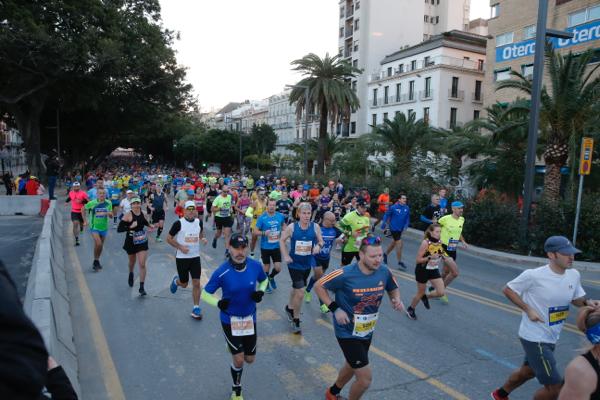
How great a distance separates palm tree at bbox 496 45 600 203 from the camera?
14.0 metres

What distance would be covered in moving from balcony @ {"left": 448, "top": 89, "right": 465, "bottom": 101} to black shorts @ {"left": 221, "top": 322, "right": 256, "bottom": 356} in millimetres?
42306

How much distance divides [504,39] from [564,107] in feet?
74.8

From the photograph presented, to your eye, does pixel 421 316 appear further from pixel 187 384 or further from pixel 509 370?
pixel 187 384

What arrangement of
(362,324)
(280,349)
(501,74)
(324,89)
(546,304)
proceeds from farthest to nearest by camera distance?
(501,74) → (324,89) → (280,349) → (362,324) → (546,304)

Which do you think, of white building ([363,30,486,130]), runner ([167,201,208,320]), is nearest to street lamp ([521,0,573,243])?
runner ([167,201,208,320])

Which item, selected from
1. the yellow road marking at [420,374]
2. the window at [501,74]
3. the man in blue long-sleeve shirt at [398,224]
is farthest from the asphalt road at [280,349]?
the window at [501,74]

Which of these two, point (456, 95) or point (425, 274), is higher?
point (456, 95)

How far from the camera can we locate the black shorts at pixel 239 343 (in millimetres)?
4707

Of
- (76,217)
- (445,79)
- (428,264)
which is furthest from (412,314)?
(445,79)

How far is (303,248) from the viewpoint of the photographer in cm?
712

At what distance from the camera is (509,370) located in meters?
5.52

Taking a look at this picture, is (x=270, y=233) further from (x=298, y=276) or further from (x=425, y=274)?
(x=425, y=274)

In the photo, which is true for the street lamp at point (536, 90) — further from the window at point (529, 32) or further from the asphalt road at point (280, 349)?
the window at point (529, 32)

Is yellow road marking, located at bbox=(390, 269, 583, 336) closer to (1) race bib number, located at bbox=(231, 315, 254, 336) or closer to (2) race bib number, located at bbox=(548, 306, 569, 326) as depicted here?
(2) race bib number, located at bbox=(548, 306, 569, 326)
